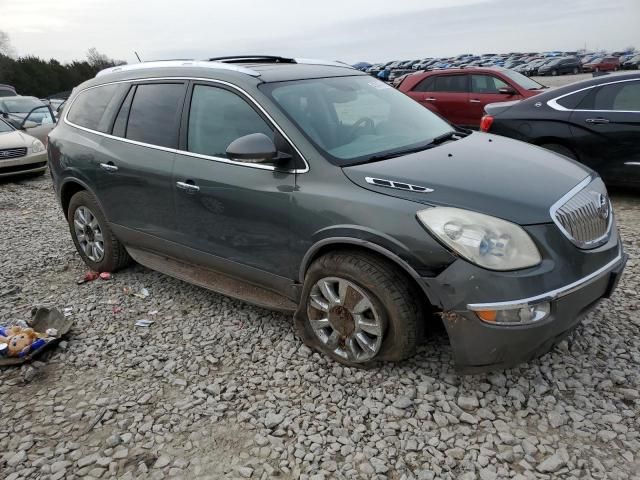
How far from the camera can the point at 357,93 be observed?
3920 mm

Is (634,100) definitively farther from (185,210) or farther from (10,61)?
(10,61)

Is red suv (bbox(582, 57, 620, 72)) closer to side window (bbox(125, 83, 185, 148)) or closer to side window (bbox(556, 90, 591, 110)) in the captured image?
side window (bbox(556, 90, 591, 110))

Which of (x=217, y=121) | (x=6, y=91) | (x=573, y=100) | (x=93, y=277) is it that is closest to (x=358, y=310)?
(x=217, y=121)

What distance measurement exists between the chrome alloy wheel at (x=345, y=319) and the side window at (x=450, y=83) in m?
8.55

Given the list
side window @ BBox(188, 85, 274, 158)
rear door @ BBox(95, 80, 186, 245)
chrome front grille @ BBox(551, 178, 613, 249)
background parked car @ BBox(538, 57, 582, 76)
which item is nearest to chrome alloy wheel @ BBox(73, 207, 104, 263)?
rear door @ BBox(95, 80, 186, 245)

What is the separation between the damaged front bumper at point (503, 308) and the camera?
100 inches

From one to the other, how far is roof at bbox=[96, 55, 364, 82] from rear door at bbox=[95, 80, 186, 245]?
0.18 meters

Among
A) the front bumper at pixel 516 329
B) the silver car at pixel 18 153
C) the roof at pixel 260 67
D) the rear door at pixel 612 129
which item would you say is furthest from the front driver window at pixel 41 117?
the front bumper at pixel 516 329

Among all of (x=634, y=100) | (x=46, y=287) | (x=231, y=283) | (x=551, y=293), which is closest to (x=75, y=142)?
(x=46, y=287)

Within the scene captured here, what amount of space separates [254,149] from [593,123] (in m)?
4.94

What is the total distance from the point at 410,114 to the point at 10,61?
55.2 metres

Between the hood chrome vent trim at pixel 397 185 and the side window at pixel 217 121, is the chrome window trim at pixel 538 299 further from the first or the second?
the side window at pixel 217 121

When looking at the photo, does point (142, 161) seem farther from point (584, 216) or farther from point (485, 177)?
point (584, 216)

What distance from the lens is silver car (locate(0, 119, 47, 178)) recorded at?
9.71 m
